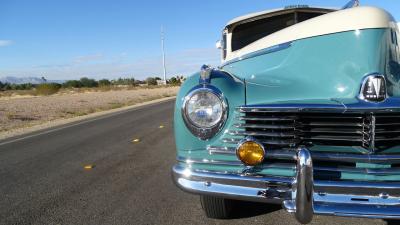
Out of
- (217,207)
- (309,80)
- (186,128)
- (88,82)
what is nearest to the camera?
(186,128)

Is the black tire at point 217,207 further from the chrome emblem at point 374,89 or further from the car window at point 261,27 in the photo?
the car window at point 261,27

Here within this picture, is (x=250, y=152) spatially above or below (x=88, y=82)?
above

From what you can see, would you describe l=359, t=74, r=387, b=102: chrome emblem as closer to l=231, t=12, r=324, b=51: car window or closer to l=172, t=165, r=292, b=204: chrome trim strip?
l=172, t=165, r=292, b=204: chrome trim strip

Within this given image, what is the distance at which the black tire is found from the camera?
10.4 feet

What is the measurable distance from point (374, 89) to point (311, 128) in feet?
1.51

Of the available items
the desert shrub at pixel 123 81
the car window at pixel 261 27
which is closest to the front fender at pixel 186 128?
the car window at pixel 261 27

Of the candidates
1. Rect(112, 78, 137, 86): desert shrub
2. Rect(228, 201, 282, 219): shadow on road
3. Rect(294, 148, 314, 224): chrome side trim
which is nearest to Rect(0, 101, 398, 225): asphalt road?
Rect(228, 201, 282, 219): shadow on road

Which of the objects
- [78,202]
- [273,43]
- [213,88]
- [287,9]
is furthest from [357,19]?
[78,202]

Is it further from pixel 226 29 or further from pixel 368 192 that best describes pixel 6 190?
pixel 368 192

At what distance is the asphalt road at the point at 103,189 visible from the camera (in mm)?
3438

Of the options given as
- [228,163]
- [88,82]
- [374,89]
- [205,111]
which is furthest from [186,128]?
[88,82]

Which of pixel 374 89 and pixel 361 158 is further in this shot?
pixel 374 89

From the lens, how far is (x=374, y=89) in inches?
98.8

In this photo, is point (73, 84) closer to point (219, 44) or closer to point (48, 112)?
point (48, 112)
